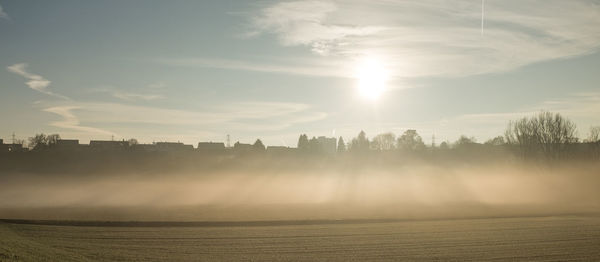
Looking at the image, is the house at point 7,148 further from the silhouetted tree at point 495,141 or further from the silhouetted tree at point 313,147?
the silhouetted tree at point 495,141

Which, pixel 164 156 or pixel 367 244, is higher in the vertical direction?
pixel 164 156

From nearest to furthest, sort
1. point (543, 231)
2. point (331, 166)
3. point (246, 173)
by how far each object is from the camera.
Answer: point (543, 231) → point (246, 173) → point (331, 166)

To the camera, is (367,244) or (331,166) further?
(331,166)

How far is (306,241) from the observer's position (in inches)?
1134

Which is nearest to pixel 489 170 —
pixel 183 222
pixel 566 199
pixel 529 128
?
pixel 529 128

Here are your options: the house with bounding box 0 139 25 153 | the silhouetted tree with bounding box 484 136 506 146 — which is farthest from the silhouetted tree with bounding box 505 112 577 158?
the house with bounding box 0 139 25 153

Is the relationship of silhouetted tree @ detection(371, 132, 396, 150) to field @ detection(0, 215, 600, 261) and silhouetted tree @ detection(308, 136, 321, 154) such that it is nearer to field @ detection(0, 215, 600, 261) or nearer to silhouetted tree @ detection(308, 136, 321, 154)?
silhouetted tree @ detection(308, 136, 321, 154)

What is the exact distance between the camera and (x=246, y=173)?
318 ft

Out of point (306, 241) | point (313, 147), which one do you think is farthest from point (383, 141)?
point (306, 241)

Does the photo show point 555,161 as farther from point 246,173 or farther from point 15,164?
point 15,164

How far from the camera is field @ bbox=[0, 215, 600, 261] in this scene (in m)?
24.2

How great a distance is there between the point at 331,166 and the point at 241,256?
8344cm

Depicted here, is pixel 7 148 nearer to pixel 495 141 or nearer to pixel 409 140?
pixel 409 140

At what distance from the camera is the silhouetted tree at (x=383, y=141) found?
6145 inches
